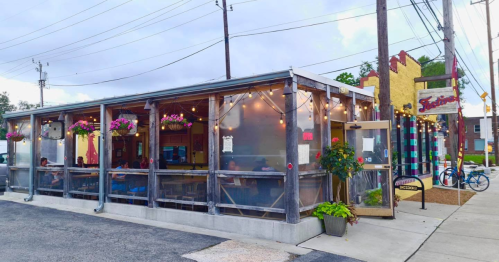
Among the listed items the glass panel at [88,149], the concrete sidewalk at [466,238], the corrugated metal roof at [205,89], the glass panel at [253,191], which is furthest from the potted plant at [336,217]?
the glass panel at [88,149]

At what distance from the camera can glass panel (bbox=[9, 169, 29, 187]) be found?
11.6 m

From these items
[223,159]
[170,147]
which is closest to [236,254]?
[223,159]

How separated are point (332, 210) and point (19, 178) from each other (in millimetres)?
10704

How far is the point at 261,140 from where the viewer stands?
7129mm

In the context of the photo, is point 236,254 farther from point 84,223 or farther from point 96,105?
point 96,105

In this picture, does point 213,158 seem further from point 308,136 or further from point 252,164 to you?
point 308,136

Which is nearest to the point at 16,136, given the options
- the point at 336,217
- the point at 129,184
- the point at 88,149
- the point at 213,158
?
the point at 129,184

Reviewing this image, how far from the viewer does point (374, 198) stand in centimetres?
841

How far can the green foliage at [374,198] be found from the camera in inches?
328

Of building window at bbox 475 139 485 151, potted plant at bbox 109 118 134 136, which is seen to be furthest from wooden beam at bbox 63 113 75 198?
building window at bbox 475 139 485 151

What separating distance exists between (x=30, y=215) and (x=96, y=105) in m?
3.23

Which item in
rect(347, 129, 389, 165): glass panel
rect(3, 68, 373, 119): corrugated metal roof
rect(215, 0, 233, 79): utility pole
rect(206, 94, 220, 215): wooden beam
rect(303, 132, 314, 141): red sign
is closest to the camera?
rect(3, 68, 373, 119): corrugated metal roof

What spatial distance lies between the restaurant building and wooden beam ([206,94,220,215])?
0.02 m

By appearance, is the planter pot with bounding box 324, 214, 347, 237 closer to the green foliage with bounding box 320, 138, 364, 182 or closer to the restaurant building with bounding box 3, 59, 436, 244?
the restaurant building with bounding box 3, 59, 436, 244
